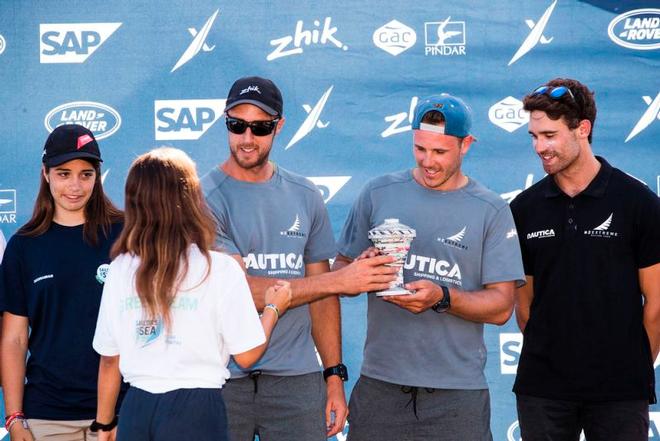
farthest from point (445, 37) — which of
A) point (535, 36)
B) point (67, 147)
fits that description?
point (67, 147)

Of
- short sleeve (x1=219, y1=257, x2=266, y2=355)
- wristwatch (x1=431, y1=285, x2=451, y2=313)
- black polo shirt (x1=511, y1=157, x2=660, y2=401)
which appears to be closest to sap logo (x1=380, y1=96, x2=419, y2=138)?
black polo shirt (x1=511, y1=157, x2=660, y2=401)

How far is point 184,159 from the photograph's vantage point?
2908 millimetres

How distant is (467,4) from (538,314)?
1775mm

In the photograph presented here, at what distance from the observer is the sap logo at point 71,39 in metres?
4.88

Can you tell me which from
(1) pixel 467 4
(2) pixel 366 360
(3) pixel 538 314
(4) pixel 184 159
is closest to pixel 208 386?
(4) pixel 184 159

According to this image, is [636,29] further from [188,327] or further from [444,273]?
[188,327]

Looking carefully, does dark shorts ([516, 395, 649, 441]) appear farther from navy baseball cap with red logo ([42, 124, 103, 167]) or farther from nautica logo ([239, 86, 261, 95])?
navy baseball cap with red logo ([42, 124, 103, 167])

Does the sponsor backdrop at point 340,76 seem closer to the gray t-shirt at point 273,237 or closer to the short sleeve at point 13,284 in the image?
the gray t-shirt at point 273,237

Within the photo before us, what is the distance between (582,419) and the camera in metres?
3.81

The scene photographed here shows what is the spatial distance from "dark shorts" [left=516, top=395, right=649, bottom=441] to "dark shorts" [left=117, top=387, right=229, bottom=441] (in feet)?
5.04

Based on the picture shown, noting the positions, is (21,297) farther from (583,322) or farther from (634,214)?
(634,214)

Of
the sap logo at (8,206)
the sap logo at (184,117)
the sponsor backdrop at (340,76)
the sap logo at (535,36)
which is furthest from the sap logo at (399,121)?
the sap logo at (8,206)

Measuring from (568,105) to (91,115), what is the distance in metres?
2.42

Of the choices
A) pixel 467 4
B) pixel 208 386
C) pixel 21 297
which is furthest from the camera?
pixel 467 4
